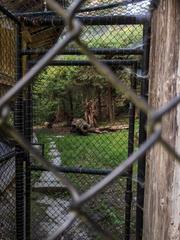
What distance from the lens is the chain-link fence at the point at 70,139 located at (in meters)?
0.40

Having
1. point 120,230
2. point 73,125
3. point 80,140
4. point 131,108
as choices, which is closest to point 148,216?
point 131,108

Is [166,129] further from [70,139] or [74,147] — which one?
[70,139]

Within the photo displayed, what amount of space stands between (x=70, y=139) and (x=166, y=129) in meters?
6.06

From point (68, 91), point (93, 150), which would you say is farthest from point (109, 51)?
point (68, 91)

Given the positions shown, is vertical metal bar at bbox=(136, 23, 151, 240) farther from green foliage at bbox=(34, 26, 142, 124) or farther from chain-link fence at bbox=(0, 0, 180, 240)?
green foliage at bbox=(34, 26, 142, 124)

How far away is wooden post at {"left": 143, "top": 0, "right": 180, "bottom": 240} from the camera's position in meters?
0.96

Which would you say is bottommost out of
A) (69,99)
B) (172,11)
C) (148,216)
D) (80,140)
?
(80,140)

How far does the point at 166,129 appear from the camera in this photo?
97cm

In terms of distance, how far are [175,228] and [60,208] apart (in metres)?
2.65

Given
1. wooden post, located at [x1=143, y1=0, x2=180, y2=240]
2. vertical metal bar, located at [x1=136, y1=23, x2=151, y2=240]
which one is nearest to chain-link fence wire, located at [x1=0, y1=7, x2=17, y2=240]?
vertical metal bar, located at [x1=136, y1=23, x2=151, y2=240]

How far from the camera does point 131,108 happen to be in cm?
217

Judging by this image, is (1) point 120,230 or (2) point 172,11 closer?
(2) point 172,11

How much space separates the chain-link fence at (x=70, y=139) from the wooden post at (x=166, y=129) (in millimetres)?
93

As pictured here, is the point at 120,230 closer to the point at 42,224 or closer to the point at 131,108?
the point at 42,224
